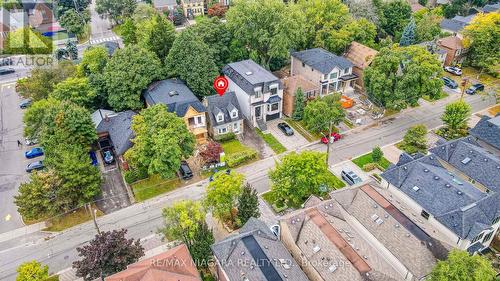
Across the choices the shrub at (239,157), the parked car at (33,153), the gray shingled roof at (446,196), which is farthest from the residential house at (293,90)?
the parked car at (33,153)

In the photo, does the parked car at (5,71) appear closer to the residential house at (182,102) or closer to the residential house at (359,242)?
the residential house at (182,102)

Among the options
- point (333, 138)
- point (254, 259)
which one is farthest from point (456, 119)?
point (254, 259)

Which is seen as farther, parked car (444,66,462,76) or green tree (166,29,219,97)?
parked car (444,66,462,76)

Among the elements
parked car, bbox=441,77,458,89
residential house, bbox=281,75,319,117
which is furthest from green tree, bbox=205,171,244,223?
parked car, bbox=441,77,458,89

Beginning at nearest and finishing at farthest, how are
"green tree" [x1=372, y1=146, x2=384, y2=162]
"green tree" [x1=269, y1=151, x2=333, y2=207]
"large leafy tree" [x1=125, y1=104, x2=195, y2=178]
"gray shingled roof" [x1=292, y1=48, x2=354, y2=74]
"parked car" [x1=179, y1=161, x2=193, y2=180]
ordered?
1. "green tree" [x1=269, y1=151, x2=333, y2=207]
2. "large leafy tree" [x1=125, y1=104, x2=195, y2=178]
3. "parked car" [x1=179, y1=161, x2=193, y2=180]
4. "green tree" [x1=372, y1=146, x2=384, y2=162]
5. "gray shingled roof" [x1=292, y1=48, x2=354, y2=74]

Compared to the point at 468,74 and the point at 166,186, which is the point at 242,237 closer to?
the point at 166,186

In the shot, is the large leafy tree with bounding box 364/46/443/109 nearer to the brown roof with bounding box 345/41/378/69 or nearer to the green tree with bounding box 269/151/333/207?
the brown roof with bounding box 345/41/378/69

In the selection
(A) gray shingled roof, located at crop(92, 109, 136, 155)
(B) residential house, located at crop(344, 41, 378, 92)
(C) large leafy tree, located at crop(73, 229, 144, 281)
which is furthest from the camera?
(B) residential house, located at crop(344, 41, 378, 92)
